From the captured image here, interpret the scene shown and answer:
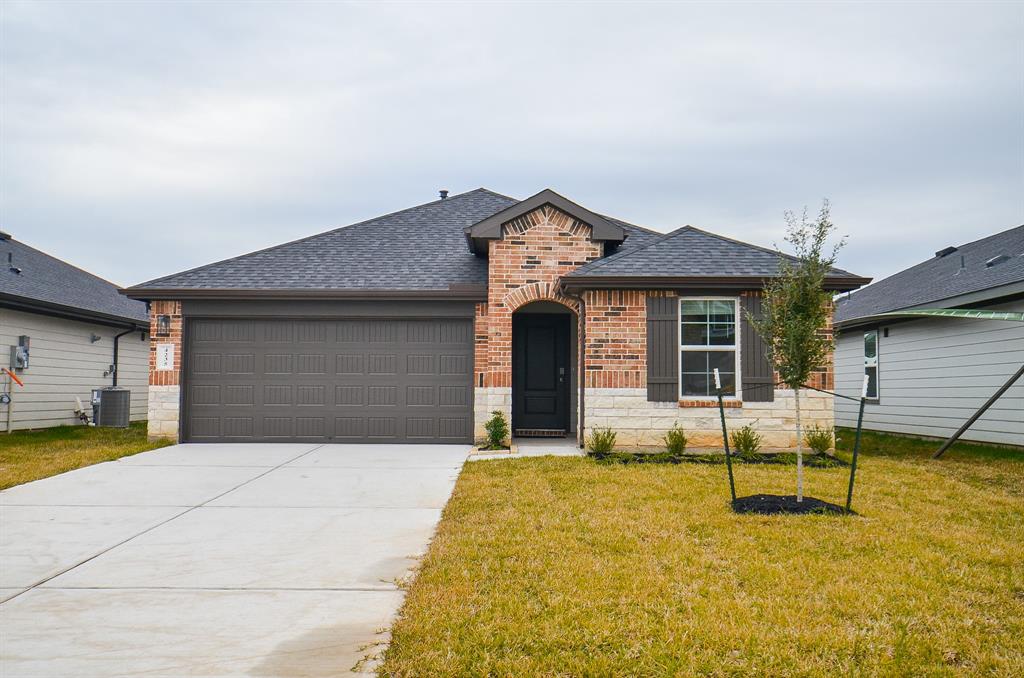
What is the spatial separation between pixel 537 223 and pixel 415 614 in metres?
8.95

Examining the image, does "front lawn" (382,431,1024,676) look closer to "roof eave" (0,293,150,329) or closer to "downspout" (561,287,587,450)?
"downspout" (561,287,587,450)

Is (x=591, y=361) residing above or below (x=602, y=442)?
above

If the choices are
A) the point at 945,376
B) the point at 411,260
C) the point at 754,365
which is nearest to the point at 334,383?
the point at 411,260

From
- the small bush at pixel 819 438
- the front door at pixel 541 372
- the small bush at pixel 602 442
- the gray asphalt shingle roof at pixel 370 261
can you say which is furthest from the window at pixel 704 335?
the front door at pixel 541 372

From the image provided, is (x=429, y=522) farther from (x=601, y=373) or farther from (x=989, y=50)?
(x=989, y=50)

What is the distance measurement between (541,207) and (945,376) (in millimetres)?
8972

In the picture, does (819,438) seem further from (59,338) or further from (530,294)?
(59,338)

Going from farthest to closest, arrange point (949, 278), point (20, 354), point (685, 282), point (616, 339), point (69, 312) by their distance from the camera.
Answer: point (69, 312)
point (949, 278)
point (20, 354)
point (616, 339)
point (685, 282)

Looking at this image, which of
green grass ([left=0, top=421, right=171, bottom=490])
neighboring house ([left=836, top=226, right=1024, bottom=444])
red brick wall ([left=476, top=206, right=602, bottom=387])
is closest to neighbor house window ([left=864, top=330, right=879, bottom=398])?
neighboring house ([left=836, top=226, right=1024, bottom=444])

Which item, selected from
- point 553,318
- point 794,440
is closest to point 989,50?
point 794,440

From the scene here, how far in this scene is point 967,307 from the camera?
41.0 feet

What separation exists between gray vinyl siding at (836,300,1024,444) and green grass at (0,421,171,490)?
599 inches

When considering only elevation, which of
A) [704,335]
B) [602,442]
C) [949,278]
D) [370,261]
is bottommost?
[602,442]

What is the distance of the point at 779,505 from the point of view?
6520 mm
